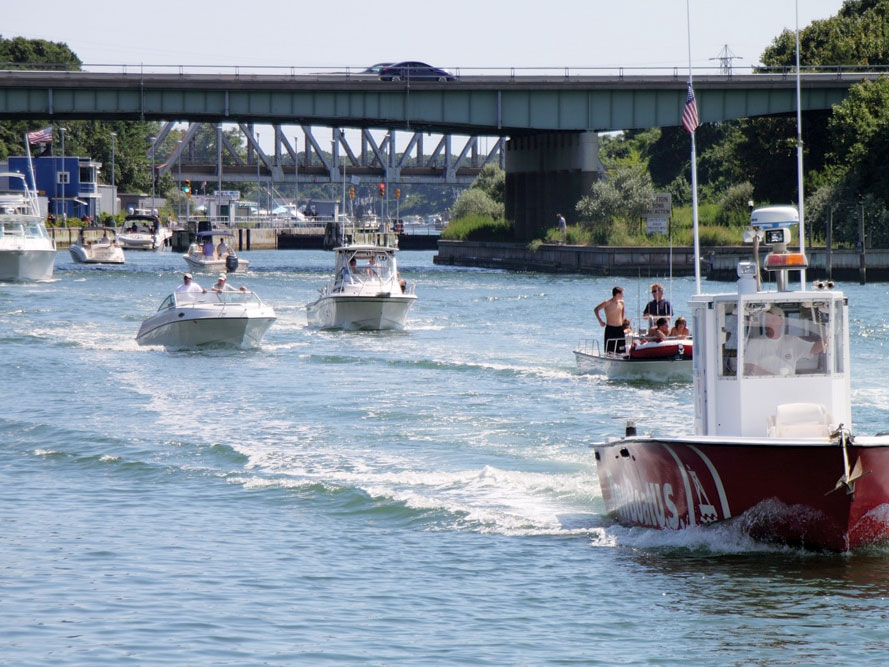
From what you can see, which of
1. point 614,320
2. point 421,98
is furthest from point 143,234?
point 614,320

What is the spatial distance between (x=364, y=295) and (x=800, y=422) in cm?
2791

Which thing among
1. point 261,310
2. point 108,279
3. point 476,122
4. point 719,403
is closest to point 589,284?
point 476,122

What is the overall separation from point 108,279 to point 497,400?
48157 mm

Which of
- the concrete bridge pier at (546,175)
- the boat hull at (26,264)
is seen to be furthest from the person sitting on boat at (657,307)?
the concrete bridge pier at (546,175)

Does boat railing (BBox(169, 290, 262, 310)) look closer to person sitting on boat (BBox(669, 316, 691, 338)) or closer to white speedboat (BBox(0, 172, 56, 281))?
person sitting on boat (BBox(669, 316, 691, 338))

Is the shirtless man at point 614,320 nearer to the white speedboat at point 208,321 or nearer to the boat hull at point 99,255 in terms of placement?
the white speedboat at point 208,321

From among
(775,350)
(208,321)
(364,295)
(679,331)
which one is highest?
(364,295)

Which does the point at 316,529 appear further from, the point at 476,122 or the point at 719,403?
the point at 476,122

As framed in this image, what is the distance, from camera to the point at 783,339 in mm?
13977

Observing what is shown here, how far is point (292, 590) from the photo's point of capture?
12.9 meters

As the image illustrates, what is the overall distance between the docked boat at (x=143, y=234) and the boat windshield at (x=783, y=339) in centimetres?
10326

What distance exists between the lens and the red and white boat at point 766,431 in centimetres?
1297

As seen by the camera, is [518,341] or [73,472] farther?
[518,341]

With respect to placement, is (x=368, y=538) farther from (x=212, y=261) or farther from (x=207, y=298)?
(x=212, y=261)
